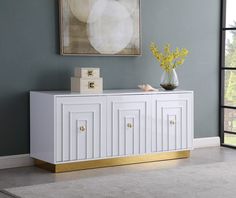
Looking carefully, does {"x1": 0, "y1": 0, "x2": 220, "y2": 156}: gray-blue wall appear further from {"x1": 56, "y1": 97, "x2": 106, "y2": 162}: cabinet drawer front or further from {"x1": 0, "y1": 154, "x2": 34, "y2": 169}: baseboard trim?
{"x1": 56, "y1": 97, "x2": 106, "y2": 162}: cabinet drawer front

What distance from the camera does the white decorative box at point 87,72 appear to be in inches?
227

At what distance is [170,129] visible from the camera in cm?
618

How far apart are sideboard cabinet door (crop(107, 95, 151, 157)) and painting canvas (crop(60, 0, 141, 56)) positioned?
0.68 meters

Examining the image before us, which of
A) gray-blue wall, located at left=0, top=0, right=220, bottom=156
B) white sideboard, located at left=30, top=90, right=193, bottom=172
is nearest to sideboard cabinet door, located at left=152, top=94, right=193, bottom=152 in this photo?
white sideboard, located at left=30, top=90, right=193, bottom=172

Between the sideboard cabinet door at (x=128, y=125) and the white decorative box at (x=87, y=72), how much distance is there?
286mm

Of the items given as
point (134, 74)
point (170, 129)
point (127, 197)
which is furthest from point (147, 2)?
point (127, 197)

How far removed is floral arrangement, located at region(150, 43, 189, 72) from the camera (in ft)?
20.9

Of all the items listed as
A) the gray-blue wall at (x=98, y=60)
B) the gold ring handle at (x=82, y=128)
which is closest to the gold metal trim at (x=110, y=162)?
the gold ring handle at (x=82, y=128)

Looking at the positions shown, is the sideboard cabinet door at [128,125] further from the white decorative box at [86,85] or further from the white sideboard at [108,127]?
the white decorative box at [86,85]

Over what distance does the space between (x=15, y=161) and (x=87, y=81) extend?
3.53ft

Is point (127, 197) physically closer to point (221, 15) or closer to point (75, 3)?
point (75, 3)

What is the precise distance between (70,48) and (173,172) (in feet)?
5.47

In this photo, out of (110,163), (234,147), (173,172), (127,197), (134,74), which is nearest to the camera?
(127,197)

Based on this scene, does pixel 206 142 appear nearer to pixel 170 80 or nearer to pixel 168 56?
pixel 170 80
